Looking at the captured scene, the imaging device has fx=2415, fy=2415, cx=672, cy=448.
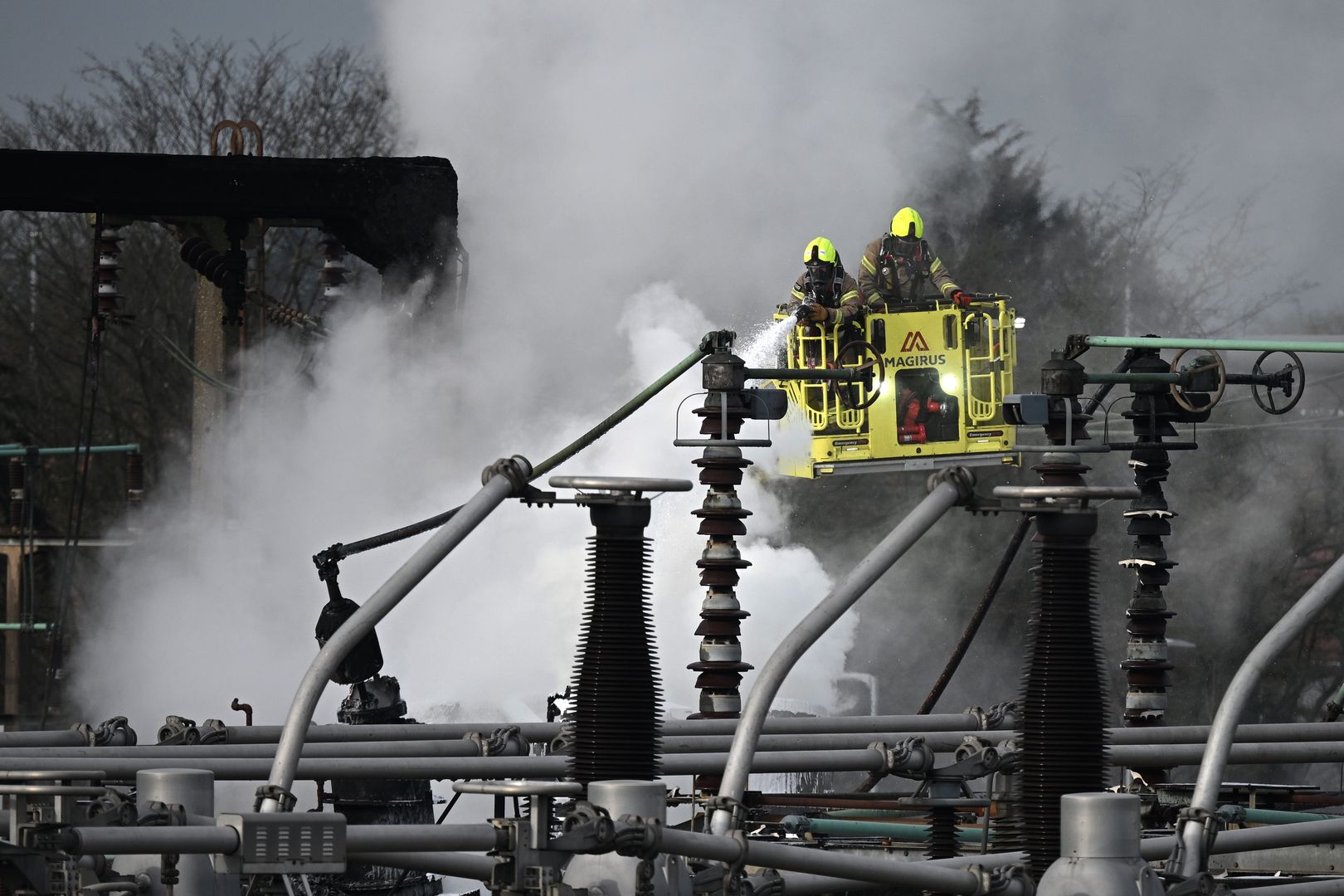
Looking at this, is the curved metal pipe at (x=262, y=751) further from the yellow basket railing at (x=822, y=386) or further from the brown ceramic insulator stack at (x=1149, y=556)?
the yellow basket railing at (x=822, y=386)

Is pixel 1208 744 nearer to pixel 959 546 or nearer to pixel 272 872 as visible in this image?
pixel 272 872

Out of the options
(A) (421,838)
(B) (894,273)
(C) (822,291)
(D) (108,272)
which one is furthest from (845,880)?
(B) (894,273)

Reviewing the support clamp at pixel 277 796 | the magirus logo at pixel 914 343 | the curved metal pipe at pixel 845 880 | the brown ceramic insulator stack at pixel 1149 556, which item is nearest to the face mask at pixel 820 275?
the magirus logo at pixel 914 343

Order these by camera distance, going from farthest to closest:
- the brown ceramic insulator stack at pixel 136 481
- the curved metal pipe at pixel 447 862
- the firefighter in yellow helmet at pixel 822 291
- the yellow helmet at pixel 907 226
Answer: the brown ceramic insulator stack at pixel 136 481
the yellow helmet at pixel 907 226
the firefighter in yellow helmet at pixel 822 291
the curved metal pipe at pixel 447 862

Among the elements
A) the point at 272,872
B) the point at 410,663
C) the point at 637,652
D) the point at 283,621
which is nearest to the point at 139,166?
the point at 637,652

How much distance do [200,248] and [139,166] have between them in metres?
5.44

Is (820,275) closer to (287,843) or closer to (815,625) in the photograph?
A: (815,625)

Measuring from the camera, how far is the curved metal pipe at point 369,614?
719 cm

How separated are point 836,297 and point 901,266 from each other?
2.01 metres

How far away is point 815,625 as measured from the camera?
7.79 meters

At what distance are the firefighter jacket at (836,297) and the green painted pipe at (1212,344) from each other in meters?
5.21

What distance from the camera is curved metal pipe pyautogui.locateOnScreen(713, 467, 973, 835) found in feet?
24.5

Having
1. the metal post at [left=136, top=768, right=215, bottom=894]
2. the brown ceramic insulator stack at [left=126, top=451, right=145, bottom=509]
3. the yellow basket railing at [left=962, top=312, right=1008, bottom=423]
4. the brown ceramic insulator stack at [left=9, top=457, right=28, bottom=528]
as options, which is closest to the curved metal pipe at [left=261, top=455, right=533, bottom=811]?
the metal post at [left=136, top=768, right=215, bottom=894]

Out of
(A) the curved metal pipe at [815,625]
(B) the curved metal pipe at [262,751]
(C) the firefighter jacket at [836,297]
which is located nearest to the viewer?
(A) the curved metal pipe at [815,625]
